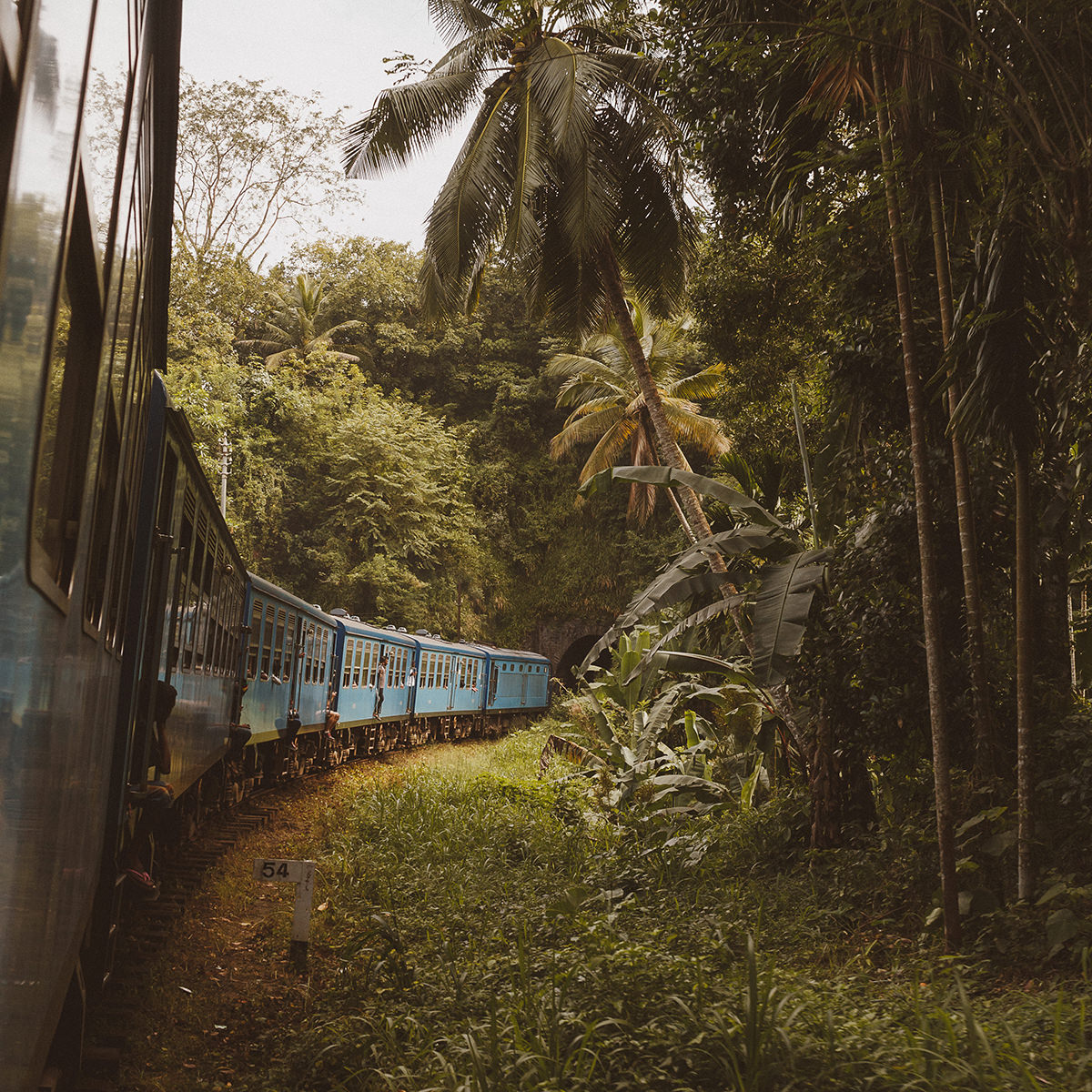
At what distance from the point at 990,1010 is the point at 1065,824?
218cm

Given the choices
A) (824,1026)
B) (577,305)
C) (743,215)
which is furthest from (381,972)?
(577,305)

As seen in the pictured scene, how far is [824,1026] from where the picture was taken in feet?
13.5

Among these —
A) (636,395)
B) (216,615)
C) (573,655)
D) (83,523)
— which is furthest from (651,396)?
(573,655)

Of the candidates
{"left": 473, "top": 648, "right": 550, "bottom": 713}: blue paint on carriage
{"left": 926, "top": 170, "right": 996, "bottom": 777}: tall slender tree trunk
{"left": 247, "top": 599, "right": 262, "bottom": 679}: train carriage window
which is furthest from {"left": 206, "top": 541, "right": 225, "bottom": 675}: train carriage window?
{"left": 473, "top": 648, "right": 550, "bottom": 713}: blue paint on carriage

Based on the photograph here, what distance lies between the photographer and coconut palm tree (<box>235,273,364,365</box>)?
116 feet

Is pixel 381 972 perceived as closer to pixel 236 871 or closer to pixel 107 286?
pixel 236 871

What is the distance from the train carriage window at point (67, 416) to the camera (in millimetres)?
1529

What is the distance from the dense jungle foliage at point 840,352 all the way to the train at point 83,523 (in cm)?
376

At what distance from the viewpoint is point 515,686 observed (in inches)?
1209

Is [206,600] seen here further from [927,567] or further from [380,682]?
[380,682]

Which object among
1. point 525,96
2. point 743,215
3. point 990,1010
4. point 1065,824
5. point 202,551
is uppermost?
point 525,96

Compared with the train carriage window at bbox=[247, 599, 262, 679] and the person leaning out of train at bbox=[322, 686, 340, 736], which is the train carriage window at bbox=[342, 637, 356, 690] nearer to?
the person leaning out of train at bbox=[322, 686, 340, 736]

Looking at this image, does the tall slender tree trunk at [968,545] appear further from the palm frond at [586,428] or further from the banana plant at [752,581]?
the palm frond at [586,428]

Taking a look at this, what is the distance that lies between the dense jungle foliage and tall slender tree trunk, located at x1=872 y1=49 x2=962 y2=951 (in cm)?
2
